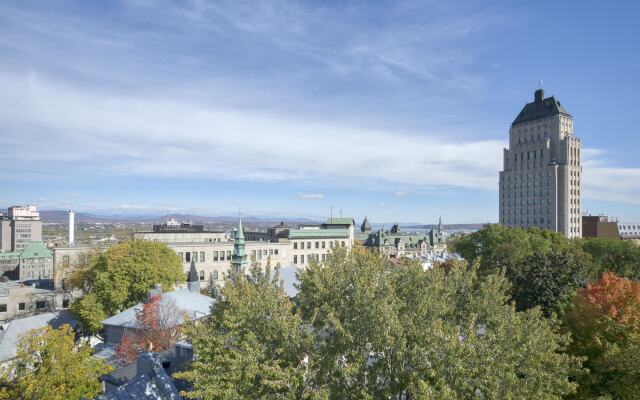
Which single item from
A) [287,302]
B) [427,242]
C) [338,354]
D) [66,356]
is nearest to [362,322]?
[338,354]

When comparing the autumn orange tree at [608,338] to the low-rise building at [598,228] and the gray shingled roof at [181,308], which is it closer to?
the gray shingled roof at [181,308]

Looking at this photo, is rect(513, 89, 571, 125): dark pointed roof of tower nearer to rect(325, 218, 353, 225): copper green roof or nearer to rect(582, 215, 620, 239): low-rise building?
rect(582, 215, 620, 239): low-rise building

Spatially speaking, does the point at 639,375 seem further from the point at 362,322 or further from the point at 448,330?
the point at 362,322

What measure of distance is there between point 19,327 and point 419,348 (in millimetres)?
45030

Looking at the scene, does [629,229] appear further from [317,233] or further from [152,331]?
[152,331]

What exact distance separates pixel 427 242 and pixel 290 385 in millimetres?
164246

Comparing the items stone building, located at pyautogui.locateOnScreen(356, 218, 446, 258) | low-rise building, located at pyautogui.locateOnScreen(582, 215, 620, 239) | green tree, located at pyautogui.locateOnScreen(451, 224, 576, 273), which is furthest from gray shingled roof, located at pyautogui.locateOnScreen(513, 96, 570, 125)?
green tree, located at pyautogui.locateOnScreen(451, 224, 576, 273)

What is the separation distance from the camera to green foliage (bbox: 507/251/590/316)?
1580 inches

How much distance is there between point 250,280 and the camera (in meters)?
22.6

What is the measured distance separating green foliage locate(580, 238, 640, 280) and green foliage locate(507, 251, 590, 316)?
1083 inches

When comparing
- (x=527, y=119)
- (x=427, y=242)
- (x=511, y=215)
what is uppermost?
(x=527, y=119)

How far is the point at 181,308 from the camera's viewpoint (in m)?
42.8

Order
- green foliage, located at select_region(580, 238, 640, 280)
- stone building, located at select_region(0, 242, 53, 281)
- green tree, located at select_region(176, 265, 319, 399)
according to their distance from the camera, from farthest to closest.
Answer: stone building, located at select_region(0, 242, 53, 281), green foliage, located at select_region(580, 238, 640, 280), green tree, located at select_region(176, 265, 319, 399)

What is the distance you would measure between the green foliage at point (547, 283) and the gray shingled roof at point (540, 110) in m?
129
